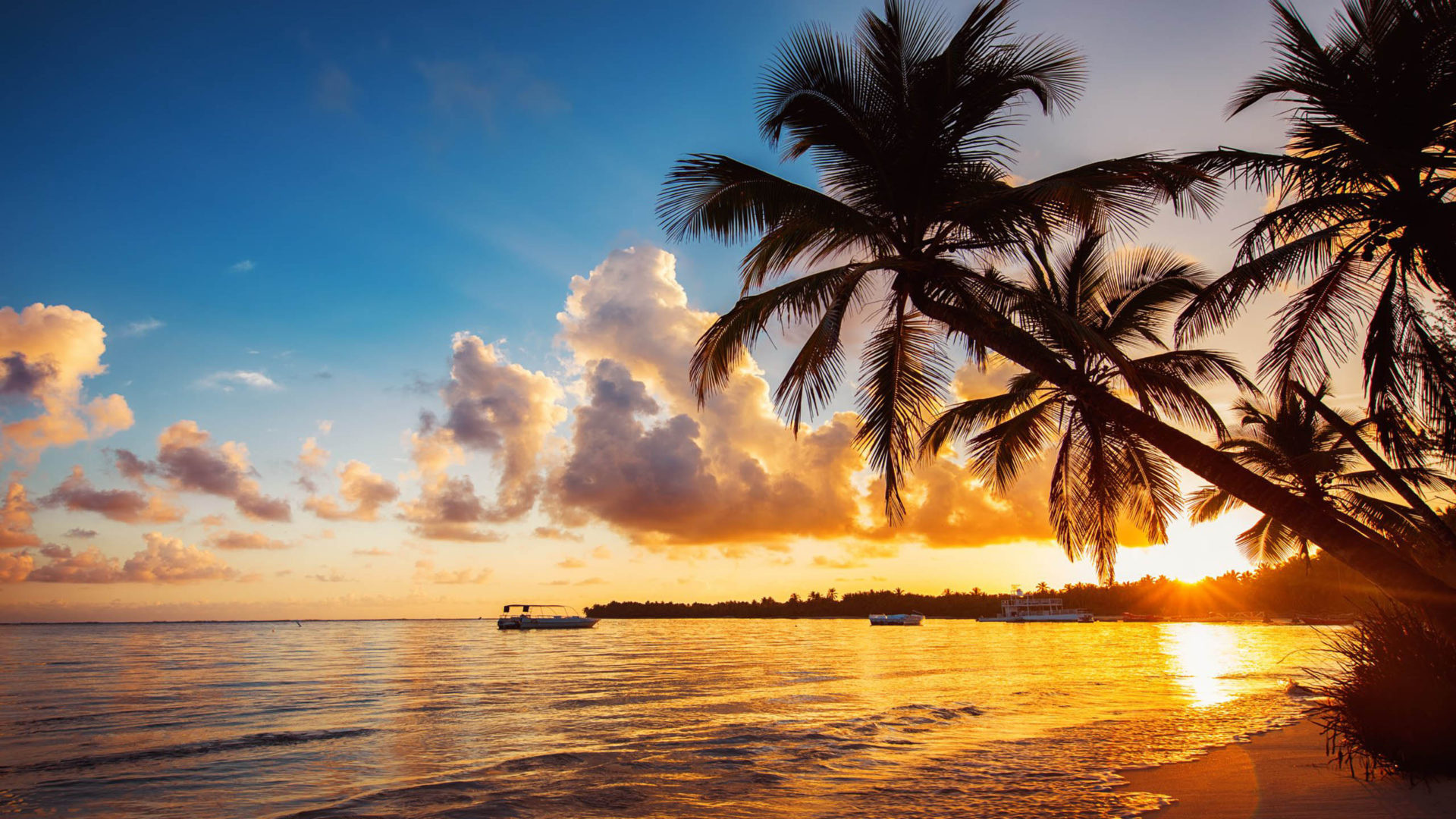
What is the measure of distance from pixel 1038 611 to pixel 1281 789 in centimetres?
15097

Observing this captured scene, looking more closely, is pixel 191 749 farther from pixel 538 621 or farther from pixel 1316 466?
pixel 538 621

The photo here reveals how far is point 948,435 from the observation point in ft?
44.9

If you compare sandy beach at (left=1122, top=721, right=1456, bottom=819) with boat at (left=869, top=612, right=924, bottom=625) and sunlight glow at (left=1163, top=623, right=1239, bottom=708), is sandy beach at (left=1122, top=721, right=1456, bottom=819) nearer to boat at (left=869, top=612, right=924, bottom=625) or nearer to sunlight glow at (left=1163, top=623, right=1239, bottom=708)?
sunlight glow at (left=1163, top=623, right=1239, bottom=708)

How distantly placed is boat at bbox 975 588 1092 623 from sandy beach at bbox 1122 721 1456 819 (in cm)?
13765

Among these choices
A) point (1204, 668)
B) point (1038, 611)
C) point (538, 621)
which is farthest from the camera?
point (1038, 611)

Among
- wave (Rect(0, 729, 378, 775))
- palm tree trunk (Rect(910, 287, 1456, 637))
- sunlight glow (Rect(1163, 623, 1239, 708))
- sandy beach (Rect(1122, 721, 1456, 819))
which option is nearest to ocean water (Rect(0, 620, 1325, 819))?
wave (Rect(0, 729, 378, 775))

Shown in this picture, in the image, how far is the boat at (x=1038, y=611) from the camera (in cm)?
13200

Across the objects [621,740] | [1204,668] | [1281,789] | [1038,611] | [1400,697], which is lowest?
[1038,611]

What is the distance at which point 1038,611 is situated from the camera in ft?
468

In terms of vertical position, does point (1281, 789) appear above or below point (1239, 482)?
below

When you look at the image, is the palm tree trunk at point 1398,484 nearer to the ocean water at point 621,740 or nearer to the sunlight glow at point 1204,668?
the ocean water at point 621,740

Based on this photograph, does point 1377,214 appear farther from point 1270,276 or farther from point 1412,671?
point 1412,671

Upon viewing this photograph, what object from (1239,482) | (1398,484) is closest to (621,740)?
(1239,482)

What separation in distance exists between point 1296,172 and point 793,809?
27.7 feet
